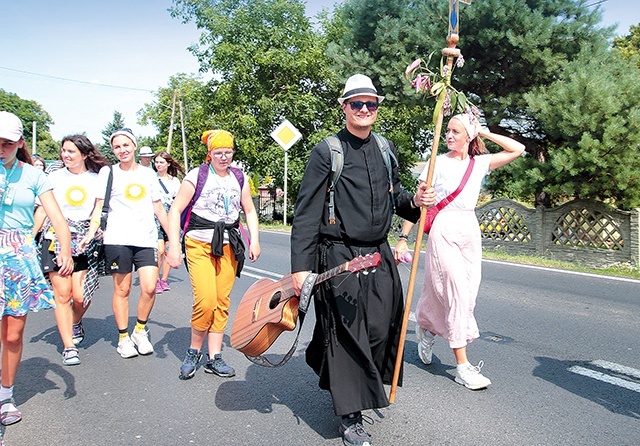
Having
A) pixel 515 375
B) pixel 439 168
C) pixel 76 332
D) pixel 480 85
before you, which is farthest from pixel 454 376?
pixel 480 85

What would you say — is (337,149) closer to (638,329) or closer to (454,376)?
(454,376)

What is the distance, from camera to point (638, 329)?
614 centimetres

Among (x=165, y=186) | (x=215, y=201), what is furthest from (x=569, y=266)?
(x=215, y=201)

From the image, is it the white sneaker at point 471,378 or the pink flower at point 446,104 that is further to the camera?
the white sneaker at point 471,378

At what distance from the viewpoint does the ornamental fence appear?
1156 centimetres

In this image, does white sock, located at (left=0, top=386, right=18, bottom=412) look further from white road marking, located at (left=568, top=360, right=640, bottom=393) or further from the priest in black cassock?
white road marking, located at (left=568, top=360, right=640, bottom=393)

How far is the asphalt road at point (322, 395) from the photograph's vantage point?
369 centimetres

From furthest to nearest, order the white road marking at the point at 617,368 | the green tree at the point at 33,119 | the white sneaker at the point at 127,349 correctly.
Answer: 1. the green tree at the point at 33,119
2. the white sneaker at the point at 127,349
3. the white road marking at the point at 617,368

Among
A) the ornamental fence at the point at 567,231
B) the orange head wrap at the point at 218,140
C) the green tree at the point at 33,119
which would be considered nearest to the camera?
the orange head wrap at the point at 218,140

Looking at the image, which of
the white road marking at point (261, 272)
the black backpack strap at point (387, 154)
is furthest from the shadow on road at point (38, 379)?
the white road marking at point (261, 272)

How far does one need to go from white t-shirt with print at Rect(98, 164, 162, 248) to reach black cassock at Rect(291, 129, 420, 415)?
2.41 m

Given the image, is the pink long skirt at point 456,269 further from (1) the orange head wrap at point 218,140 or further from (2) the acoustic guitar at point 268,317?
(1) the orange head wrap at point 218,140

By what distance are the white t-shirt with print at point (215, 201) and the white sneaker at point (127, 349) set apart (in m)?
1.40

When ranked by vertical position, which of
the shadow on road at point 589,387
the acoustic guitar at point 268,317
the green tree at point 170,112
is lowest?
the shadow on road at point 589,387
